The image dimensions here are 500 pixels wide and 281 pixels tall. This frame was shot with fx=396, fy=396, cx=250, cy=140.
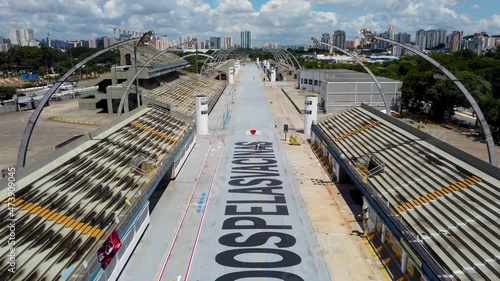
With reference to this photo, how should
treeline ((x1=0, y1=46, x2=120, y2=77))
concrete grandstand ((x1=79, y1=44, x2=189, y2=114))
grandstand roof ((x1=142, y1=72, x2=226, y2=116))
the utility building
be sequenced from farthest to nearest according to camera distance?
treeline ((x1=0, y1=46, x2=120, y2=77)) → the utility building → concrete grandstand ((x1=79, y1=44, x2=189, y2=114)) → grandstand roof ((x1=142, y1=72, x2=226, y2=116))

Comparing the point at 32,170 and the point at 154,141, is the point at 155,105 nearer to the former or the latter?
the point at 154,141

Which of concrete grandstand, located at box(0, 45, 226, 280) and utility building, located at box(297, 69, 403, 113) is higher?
utility building, located at box(297, 69, 403, 113)

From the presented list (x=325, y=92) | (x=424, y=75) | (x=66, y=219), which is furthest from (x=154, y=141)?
(x=424, y=75)

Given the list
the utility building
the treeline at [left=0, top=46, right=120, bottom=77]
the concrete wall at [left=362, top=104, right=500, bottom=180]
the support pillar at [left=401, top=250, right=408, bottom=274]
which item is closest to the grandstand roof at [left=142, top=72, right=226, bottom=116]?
the utility building

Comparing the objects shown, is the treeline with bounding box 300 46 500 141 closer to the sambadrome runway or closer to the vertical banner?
the sambadrome runway

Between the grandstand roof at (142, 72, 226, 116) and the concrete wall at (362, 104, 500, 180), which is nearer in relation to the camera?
the concrete wall at (362, 104, 500, 180)

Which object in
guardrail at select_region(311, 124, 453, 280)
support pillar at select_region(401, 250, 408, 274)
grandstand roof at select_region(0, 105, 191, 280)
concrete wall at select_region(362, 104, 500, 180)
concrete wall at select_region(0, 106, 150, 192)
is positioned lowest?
support pillar at select_region(401, 250, 408, 274)

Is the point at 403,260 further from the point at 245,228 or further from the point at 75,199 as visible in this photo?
the point at 75,199
